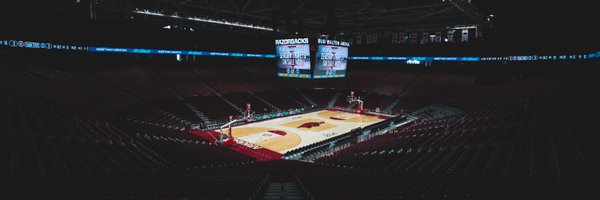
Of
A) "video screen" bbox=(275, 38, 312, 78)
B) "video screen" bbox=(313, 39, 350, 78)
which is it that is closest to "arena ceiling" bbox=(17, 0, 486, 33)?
"video screen" bbox=(275, 38, 312, 78)

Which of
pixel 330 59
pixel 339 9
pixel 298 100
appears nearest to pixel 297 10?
pixel 339 9

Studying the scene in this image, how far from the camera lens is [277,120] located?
24234 mm

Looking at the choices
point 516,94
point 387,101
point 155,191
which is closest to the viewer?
point 155,191

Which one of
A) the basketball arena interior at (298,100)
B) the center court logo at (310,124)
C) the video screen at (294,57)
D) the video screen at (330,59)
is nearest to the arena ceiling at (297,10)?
the basketball arena interior at (298,100)

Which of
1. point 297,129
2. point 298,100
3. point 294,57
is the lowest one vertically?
point 297,129

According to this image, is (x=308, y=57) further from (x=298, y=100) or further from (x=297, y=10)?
(x=298, y=100)

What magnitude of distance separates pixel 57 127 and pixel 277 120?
16313 millimetres

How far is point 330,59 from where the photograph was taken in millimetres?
20938

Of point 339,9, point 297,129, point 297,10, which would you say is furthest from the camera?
point 339,9

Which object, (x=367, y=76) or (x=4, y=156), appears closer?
(x=4, y=156)

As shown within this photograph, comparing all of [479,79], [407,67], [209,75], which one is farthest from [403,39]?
[209,75]

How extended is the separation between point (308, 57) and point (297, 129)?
5.03m

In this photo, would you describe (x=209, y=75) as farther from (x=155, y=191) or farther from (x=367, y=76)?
(x=155, y=191)

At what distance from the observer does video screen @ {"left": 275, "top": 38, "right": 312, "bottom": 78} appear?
1945cm
